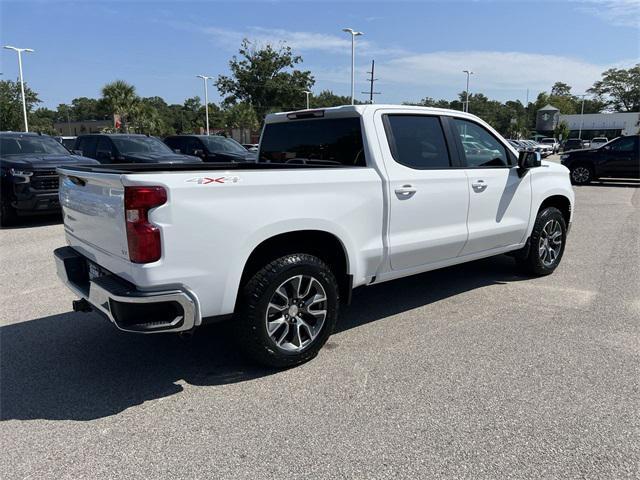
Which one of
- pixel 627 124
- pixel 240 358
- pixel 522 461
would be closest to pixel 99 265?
pixel 240 358

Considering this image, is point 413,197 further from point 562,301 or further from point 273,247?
point 562,301

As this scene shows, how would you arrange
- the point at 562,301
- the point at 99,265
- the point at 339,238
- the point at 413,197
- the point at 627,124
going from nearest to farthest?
the point at 99,265 < the point at 339,238 < the point at 413,197 < the point at 562,301 < the point at 627,124

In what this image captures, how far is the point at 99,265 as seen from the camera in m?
3.42

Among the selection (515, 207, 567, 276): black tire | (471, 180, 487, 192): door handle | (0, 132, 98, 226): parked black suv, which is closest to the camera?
(471, 180, 487, 192): door handle

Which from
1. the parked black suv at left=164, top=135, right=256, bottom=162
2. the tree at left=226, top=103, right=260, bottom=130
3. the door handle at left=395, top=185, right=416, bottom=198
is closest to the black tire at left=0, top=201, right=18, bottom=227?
the parked black suv at left=164, top=135, right=256, bottom=162

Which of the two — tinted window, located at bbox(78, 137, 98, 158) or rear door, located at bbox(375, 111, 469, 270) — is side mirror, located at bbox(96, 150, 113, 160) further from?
rear door, located at bbox(375, 111, 469, 270)

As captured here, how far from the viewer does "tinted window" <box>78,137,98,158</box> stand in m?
12.4

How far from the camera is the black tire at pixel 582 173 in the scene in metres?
17.6

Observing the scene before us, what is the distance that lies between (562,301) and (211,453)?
399 centimetres

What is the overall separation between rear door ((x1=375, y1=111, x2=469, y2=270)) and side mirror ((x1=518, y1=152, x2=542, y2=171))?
0.98 metres

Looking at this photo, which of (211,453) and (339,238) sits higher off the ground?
(339,238)

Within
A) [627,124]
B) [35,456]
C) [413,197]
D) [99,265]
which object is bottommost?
[35,456]

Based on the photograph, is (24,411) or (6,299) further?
(6,299)

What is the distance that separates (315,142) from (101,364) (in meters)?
2.57
